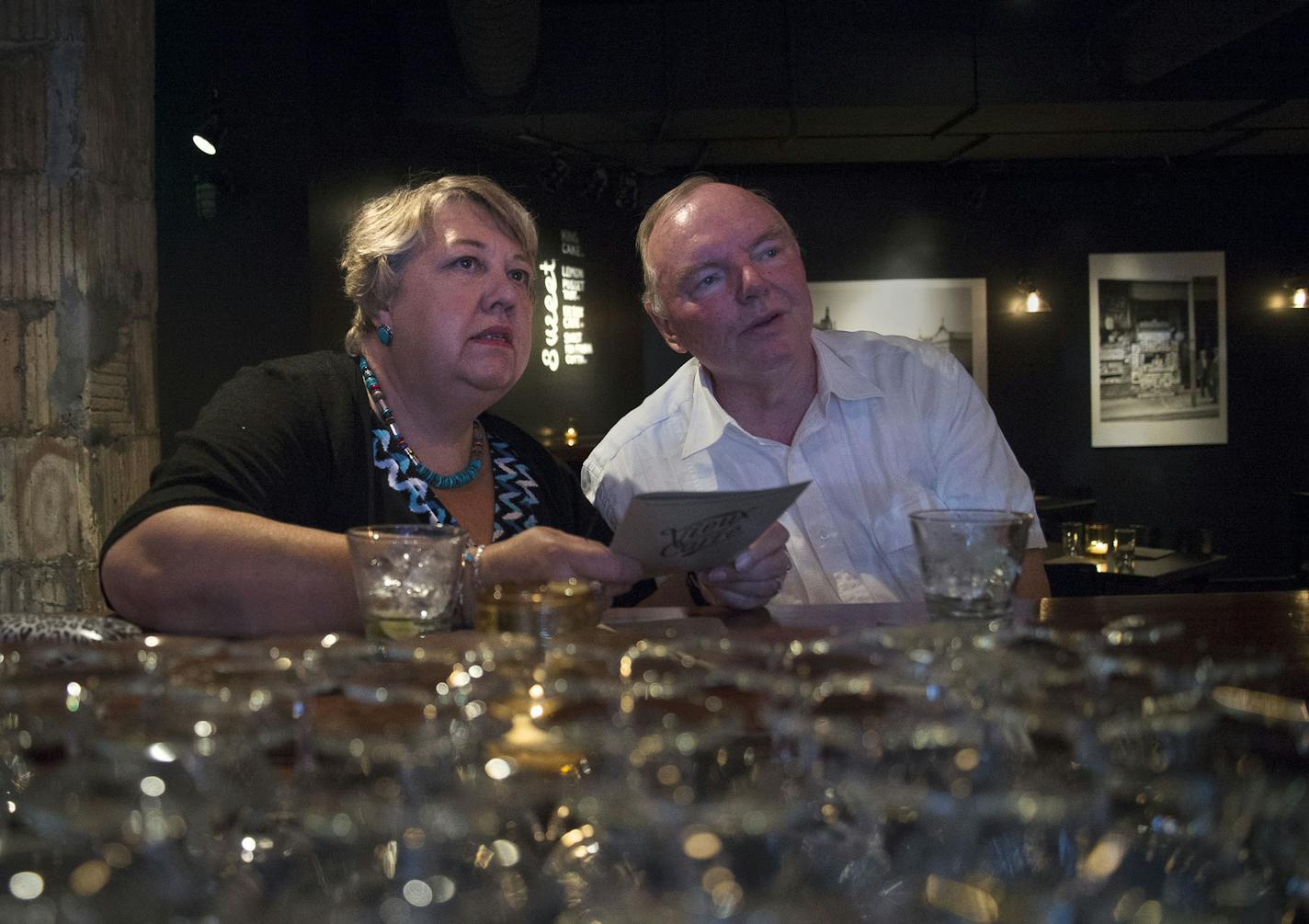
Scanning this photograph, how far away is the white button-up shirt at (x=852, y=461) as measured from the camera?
89.9 inches

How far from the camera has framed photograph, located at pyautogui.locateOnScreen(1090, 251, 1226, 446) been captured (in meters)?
9.42

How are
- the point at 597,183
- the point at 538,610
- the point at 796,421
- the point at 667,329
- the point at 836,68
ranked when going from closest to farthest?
the point at 538,610 → the point at 796,421 → the point at 667,329 → the point at 836,68 → the point at 597,183

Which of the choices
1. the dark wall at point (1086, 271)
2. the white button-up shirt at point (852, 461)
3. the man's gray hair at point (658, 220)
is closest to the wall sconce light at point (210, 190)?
the man's gray hair at point (658, 220)

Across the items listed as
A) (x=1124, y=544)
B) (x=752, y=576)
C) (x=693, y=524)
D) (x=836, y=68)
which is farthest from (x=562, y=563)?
(x=836, y=68)

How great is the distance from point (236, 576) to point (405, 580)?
0.40 meters

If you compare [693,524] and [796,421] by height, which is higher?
[796,421]

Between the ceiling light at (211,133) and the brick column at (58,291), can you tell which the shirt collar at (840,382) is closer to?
the brick column at (58,291)

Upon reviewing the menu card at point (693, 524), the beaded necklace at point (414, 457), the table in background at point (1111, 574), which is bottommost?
the table in background at point (1111, 574)

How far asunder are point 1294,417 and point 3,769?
35.1 feet

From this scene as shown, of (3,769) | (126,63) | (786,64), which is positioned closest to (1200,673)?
(3,769)

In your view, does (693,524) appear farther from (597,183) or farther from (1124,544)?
(597,183)

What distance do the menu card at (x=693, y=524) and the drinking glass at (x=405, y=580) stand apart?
22cm

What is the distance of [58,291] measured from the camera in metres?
2.99

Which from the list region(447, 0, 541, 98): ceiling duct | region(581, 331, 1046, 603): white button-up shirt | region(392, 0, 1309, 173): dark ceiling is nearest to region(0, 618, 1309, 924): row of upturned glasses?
region(581, 331, 1046, 603): white button-up shirt
